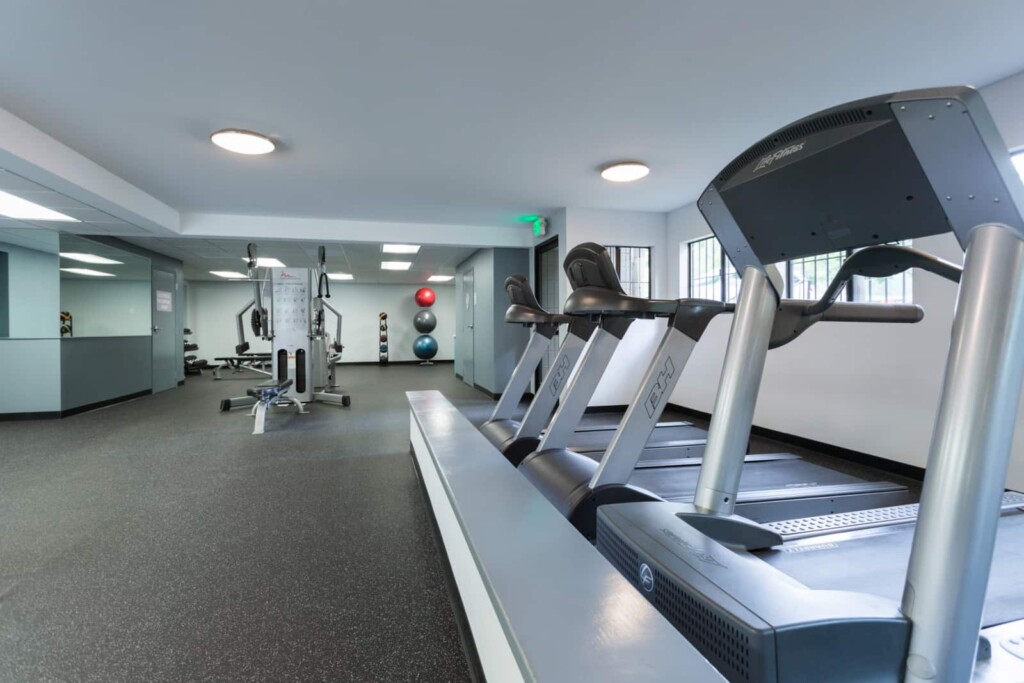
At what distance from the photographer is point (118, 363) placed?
20.1 feet

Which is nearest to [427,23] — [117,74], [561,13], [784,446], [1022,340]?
[561,13]

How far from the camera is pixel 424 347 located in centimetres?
1164

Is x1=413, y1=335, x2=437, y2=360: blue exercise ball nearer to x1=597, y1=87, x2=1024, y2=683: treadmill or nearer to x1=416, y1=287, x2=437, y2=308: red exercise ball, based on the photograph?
x1=416, y1=287, x2=437, y2=308: red exercise ball

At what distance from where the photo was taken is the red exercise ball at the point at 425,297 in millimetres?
11992

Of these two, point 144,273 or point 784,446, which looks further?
point 144,273

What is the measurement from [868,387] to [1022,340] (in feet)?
10.1

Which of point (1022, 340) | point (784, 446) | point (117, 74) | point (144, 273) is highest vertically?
point (117, 74)

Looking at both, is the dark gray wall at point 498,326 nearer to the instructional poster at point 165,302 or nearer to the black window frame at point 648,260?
the black window frame at point 648,260

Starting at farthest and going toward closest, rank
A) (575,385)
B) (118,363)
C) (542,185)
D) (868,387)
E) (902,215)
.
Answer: (118,363) → (542,185) → (868,387) → (575,385) → (902,215)

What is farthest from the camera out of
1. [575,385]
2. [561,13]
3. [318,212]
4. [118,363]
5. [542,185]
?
[118,363]

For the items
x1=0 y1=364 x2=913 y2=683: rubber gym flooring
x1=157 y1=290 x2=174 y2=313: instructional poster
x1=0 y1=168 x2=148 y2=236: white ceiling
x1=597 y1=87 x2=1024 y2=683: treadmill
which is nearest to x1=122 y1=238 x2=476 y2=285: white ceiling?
x1=157 y1=290 x2=174 y2=313: instructional poster

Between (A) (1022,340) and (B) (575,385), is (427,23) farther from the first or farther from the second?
(A) (1022,340)

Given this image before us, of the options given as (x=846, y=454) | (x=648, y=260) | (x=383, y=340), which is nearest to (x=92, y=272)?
(x=383, y=340)

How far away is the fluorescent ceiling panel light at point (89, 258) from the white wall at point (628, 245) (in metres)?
5.74
